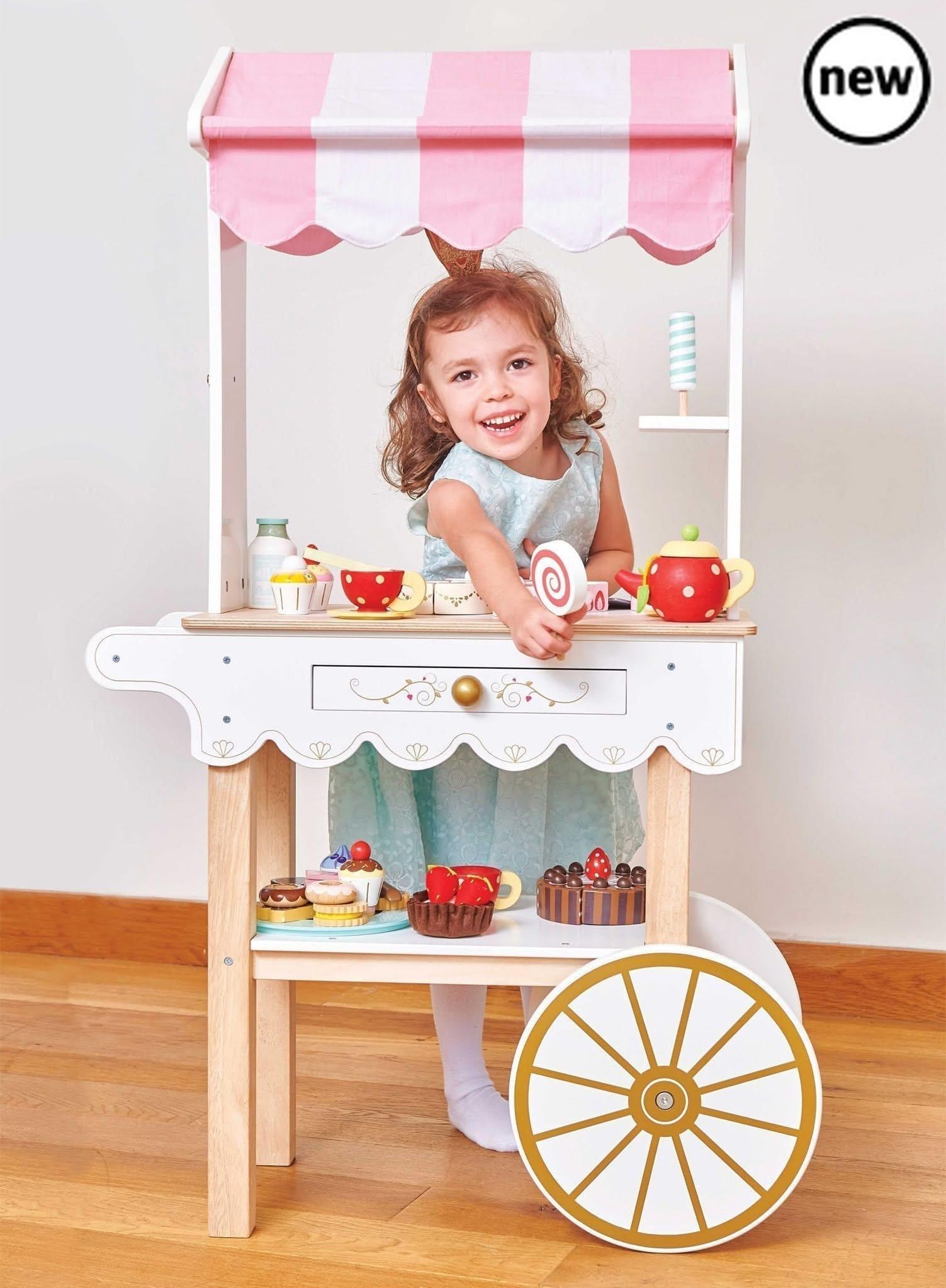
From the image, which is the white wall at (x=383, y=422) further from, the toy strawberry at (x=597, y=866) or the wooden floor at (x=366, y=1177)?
the toy strawberry at (x=597, y=866)

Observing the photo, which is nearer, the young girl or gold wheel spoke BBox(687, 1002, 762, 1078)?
gold wheel spoke BBox(687, 1002, 762, 1078)

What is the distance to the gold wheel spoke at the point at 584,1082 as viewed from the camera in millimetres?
1239

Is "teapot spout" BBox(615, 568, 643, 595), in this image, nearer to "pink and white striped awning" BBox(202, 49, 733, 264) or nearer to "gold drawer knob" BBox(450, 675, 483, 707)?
"gold drawer knob" BBox(450, 675, 483, 707)

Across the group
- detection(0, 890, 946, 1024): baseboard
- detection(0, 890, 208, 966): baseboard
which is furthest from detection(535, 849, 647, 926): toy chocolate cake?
detection(0, 890, 208, 966): baseboard

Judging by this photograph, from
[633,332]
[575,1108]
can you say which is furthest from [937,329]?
[575,1108]

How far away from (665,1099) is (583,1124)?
0.25 ft

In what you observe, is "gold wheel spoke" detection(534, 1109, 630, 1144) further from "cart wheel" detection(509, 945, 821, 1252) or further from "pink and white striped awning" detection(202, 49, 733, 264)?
"pink and white striped awning" detection(202, 49, 733, 264)

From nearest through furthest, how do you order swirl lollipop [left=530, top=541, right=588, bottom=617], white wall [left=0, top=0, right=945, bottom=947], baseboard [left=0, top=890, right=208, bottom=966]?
swirl lollipop [left=530, top=541, right=588, bottom=617], white wall [left=0, top=0, right=945, bottom=947], baseboard [left=0, top=890, right=208, bottom=966]

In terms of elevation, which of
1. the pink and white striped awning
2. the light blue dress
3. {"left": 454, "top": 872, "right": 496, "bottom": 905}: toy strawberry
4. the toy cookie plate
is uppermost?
the pink and white striped awning

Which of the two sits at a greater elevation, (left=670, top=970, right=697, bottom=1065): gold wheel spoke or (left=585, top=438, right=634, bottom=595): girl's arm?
(left=585, top=438, right=634, bottom=595): girl's arm

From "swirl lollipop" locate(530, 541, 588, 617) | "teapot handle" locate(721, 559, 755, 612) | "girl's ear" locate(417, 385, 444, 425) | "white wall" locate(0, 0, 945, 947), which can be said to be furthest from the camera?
"white wall" locate(0, 0, 945, 947)

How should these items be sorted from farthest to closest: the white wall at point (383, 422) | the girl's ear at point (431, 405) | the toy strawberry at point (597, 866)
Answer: the white wall at point (383, 422) → the girl's ear at point (431, 405) → the toy strawberry at point (597, 866)

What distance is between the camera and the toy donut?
133cm

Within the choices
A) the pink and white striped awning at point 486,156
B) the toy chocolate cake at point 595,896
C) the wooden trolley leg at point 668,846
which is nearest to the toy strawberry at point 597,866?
the toy chocolate cake at point 595,896
